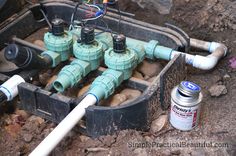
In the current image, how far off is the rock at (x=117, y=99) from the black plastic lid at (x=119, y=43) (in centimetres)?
17

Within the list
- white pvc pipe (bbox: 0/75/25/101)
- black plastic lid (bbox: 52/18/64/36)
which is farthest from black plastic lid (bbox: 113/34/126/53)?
white pvc pipe (bbox: 0/75/25/101)

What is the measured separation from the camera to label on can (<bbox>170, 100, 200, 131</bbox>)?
1.38 metres

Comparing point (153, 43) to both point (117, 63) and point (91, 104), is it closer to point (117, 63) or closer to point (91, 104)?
point (117, 63)

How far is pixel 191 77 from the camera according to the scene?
1.71 m

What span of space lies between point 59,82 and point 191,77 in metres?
0.56

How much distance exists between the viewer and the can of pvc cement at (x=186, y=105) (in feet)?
4.45

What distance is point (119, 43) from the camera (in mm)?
1510

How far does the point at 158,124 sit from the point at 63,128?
1.15ft

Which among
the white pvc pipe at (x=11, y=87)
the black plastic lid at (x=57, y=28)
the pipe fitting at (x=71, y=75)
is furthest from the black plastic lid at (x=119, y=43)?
the white pvc pipe at (x=11, y=87)

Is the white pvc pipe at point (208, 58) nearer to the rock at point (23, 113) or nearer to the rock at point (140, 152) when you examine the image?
the rock at point (140, 152)

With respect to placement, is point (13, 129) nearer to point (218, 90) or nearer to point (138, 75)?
point (138, 75)

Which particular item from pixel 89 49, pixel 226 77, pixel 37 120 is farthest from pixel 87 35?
pixel 226 77

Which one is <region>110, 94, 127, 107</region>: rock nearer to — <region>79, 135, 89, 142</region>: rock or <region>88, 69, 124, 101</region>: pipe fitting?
<region>88, 69, 124, 101</region>: pipe fitting

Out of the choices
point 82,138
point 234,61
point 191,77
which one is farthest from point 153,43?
point 82,138
